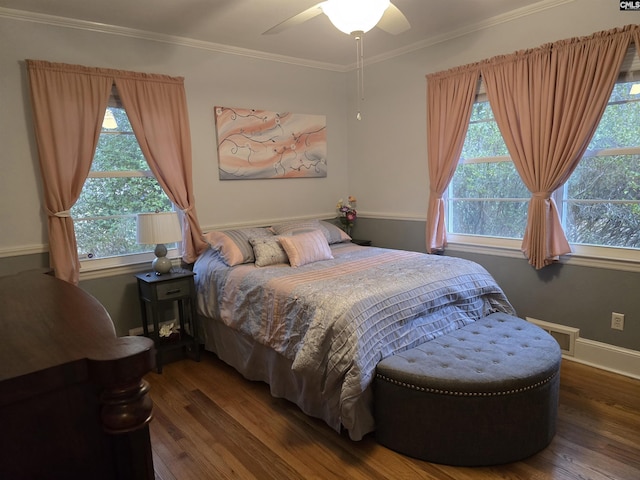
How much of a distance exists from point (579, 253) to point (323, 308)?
2.01 m

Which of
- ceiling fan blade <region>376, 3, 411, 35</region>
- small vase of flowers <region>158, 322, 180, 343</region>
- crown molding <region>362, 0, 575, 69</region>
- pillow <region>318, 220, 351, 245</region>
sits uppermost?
crown molding <region>362, 0, 575, 69</region>

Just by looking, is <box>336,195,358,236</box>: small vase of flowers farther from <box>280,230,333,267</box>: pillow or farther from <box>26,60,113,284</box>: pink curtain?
<box>26,60,113,284</box>: pink curtain

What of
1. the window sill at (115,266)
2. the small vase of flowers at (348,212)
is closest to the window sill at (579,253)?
the small vase of flowers at (348,212)

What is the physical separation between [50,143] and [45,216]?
52 centimetres

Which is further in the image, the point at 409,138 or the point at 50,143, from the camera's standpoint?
the point at 409,138

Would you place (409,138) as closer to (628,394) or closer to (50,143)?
(628,394)

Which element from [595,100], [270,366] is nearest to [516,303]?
[595,100]

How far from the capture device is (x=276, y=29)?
7.99 ft

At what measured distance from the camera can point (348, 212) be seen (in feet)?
15.0

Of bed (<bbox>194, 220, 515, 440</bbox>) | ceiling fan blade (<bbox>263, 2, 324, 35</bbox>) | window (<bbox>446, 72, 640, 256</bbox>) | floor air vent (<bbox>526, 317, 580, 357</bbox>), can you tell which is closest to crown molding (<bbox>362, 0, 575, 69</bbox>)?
window (<bbox>446, 72, 640, 256</bbox>)

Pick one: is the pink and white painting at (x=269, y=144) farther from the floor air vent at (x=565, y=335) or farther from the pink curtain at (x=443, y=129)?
the floor air vent at (x=565, y=335)

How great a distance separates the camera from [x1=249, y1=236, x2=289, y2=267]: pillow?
3.26 metres

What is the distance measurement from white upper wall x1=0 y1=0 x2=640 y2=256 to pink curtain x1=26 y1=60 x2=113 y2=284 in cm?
11

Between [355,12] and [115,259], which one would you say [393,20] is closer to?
[355,12]
